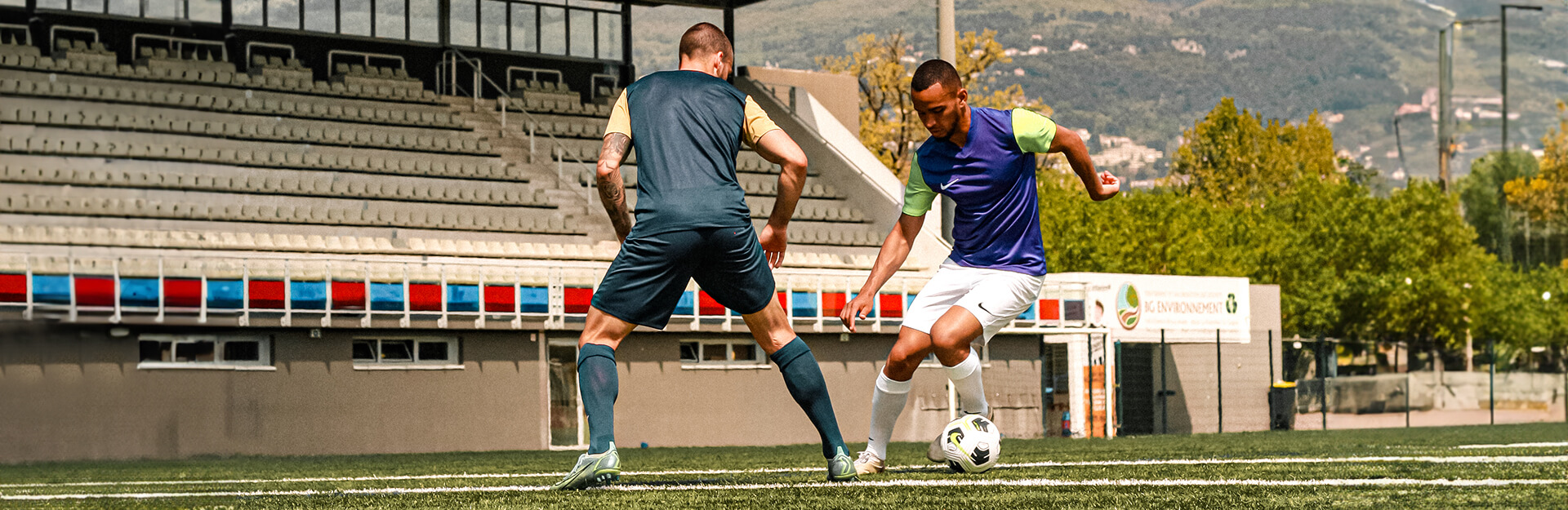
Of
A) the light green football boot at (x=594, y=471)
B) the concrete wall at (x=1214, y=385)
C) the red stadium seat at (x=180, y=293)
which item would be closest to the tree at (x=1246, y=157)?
the concrete wall at (x=1214, y=385)

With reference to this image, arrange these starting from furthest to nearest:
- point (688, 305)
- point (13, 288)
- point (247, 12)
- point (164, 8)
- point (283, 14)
→ point (283, 14), point (247, 12), point (164, 8), point (688, 305), point (13, 288)

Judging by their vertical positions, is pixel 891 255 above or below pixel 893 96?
below

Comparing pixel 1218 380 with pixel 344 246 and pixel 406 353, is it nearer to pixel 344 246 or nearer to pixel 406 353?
pixel 406 353

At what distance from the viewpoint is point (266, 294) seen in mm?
18047

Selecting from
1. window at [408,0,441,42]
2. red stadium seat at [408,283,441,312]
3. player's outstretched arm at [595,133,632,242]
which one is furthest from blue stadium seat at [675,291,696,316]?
player's outstretched arm at [595,133,632,242]

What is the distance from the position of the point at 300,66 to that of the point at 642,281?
2145 cm

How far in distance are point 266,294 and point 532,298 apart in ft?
10.5

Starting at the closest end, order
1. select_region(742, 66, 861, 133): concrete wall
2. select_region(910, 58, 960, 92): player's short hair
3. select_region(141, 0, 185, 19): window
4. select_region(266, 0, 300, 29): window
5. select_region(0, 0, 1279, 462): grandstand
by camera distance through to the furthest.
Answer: select_region(910, 58, 960, 92): player's short hair
select_region(0, 0, 1279, 462): grandstand
select_region(141, 0, 185, 19): window
select_region(266, 0, 300, 29): window
select_region(742, 66, 861, 133): concrete wall

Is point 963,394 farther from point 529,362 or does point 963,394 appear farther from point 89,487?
point 529,362

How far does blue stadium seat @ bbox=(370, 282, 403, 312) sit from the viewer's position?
1869 cm

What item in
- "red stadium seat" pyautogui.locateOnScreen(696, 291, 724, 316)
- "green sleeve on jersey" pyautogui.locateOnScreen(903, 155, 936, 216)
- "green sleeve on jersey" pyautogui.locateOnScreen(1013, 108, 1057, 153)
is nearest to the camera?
"green sleeve on jersey" pyautogui.locateOnScreen(1013, 108, 1057, 153)

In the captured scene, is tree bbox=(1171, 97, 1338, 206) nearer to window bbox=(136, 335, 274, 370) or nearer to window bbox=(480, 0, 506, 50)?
window bbox=(480, 0, 506, 50)

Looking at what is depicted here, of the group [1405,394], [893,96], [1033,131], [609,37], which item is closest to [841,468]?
[1033,131]

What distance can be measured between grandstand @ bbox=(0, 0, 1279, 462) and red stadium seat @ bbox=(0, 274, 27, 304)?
2cm
